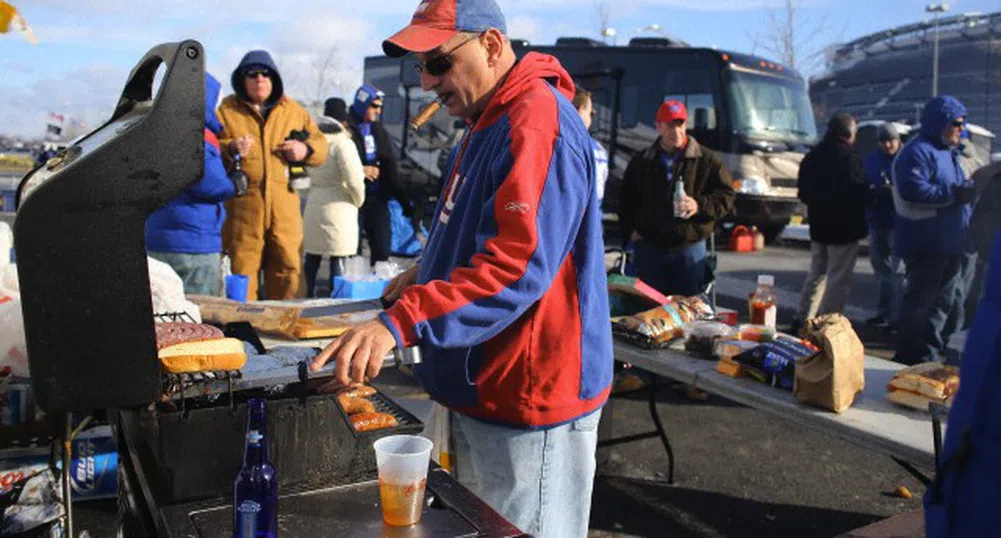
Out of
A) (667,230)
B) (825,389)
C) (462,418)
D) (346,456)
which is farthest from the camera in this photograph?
(667,230)

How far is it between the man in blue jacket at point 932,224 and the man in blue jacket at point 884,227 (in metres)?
1.72

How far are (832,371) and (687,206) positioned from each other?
2.62m

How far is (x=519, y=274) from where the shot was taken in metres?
1.77

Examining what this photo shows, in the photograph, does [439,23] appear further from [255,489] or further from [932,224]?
[932,224]

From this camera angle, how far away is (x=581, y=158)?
1.91 metres

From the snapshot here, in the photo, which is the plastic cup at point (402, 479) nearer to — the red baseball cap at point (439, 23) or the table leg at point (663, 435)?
the red baseball cap at point (439, 23)

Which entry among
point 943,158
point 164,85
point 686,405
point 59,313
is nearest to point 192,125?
point 164,85

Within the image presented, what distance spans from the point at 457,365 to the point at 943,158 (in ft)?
17.6

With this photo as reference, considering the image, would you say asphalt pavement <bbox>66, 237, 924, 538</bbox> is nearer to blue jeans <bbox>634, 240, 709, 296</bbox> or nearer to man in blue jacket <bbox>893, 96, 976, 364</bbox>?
blue jeans <bbox>634, 240, 709, 296</bbox>

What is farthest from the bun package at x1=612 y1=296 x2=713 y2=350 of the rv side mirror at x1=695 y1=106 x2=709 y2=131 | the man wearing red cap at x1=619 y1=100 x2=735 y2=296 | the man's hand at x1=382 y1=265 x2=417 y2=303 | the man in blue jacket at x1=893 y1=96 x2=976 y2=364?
the rv side mirror at x1=695 y1=106 x2=709 y2=131

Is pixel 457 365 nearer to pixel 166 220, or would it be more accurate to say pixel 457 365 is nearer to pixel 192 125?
pixel 192 125

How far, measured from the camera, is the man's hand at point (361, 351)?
1.63 metres

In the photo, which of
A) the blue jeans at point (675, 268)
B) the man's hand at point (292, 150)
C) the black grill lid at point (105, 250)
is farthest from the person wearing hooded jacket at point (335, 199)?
the black grill lid at point (105, 250)

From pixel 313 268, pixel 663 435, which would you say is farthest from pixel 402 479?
pixel 313 268
